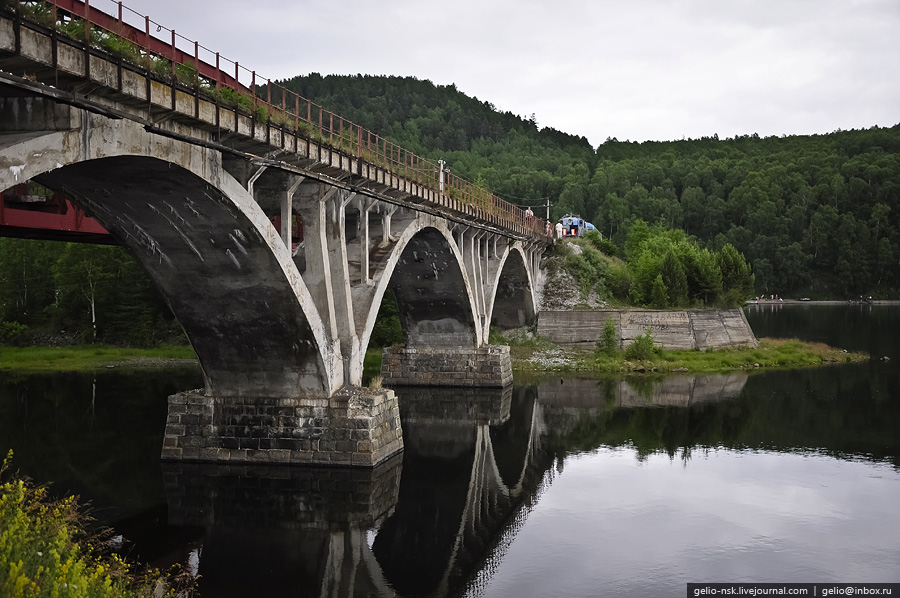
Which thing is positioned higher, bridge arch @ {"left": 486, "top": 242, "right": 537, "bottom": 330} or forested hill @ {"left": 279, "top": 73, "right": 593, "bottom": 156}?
forested hill @ {"left": 279, "top": 73, "right": 593, "bottom": 156}

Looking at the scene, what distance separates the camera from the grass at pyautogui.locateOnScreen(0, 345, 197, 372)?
48.5m

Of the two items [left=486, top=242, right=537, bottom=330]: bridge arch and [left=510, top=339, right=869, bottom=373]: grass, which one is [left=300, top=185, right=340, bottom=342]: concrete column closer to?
[left=510, top=339, right=869, bottom=373]: grass

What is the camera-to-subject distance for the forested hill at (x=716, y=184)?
136 meters

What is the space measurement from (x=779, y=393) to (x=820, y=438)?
9963 millimetres

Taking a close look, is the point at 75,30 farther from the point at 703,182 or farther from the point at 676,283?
the point at 703,182

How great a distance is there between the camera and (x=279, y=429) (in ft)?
79.6

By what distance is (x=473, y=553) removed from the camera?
18781 millimetres

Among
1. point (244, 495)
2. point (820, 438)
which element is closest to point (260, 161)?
point (244, 495)

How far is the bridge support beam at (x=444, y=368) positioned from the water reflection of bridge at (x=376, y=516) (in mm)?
10111

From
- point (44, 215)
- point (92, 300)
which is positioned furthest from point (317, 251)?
point (92, 300)

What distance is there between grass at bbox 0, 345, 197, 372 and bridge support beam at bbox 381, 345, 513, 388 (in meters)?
15.4

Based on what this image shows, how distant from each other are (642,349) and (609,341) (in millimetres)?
2292

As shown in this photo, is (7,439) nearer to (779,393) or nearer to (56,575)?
(56,575)

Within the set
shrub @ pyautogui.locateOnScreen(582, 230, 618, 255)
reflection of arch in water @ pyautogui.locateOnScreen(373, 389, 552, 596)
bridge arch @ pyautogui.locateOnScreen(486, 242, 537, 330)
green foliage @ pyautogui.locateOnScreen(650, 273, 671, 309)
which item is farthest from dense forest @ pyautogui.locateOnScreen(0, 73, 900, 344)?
reflection of arch in water @ pyautogui.locateOnScreen(373, 389, 552, 596)
